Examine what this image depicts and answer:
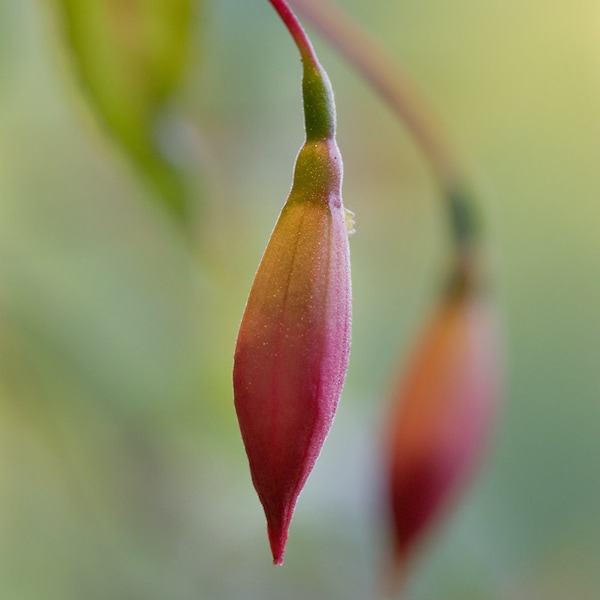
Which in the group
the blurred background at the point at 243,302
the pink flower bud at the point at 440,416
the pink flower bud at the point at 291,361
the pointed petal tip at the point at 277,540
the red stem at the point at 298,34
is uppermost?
the red stem at the point at 298,34

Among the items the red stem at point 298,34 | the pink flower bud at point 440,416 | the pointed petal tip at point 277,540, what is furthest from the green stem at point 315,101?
the pink flower bud at point 440,416

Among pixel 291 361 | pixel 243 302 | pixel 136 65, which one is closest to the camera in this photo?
pixel 291 361

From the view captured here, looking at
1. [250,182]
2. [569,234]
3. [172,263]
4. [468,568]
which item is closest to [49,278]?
[172,263]

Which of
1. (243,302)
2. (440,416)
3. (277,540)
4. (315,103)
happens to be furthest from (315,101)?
(243,302)

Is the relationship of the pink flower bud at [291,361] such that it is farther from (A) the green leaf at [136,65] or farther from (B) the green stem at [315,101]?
(A) the green leaf at [136,65]

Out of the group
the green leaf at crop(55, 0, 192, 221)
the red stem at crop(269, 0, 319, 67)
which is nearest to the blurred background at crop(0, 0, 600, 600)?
the green leaf at crop(55, 0, 192, 221)

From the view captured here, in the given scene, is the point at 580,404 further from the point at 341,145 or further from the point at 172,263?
the point at 172,263

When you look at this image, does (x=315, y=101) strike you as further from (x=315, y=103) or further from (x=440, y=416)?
(x=440, y=416)
